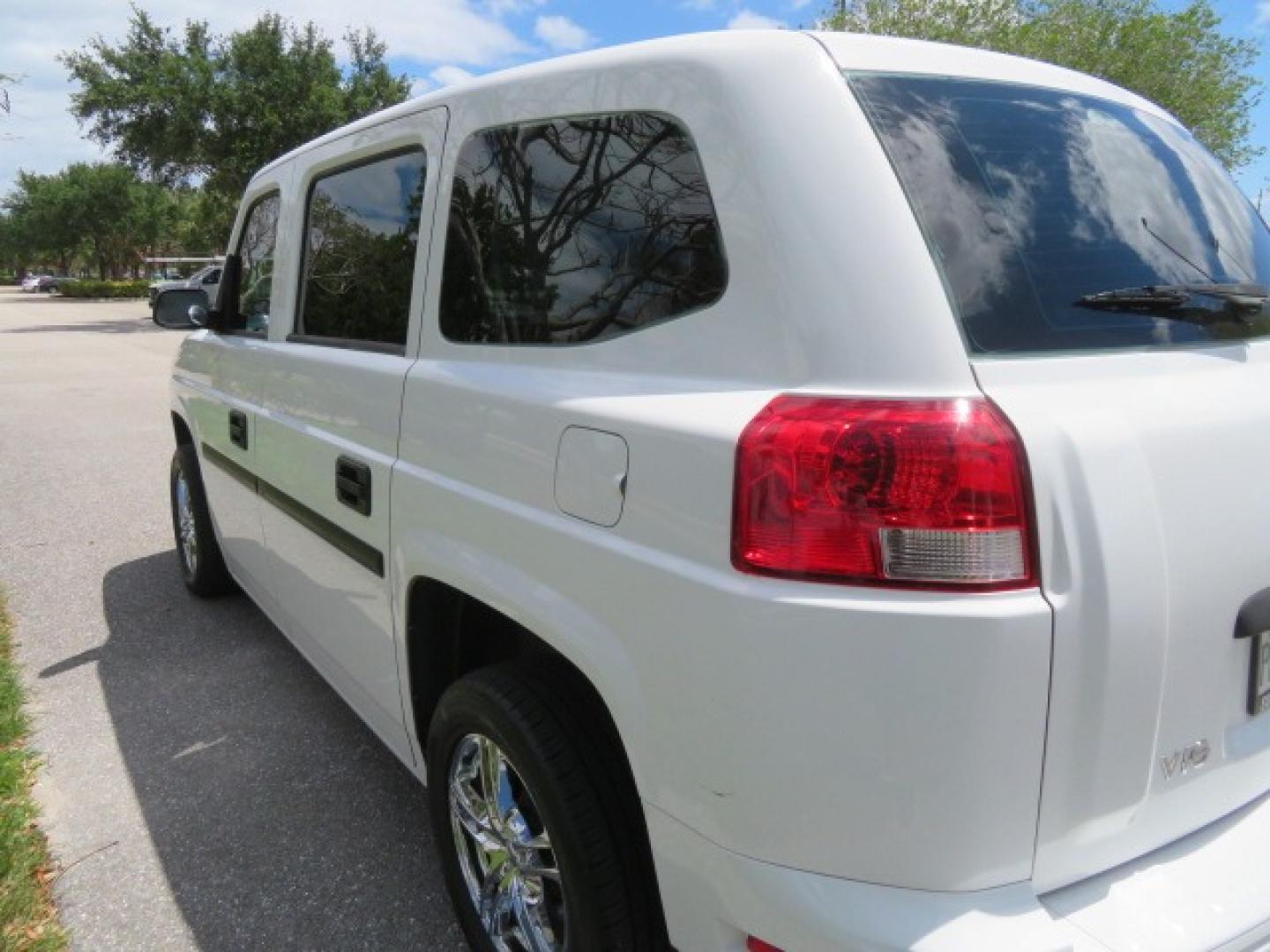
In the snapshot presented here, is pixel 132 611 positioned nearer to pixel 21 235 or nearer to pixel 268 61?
pixel 268 61

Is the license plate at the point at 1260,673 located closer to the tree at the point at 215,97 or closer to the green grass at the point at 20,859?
the green grass at the point at 20,859

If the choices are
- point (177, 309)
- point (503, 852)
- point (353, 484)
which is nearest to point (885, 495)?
point (503, 852)

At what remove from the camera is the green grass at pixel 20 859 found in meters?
2.37

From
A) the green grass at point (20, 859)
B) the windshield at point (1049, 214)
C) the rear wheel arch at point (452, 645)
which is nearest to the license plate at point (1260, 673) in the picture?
the windshield at point (1049, 214)

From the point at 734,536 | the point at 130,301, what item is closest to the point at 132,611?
the point at 734,536

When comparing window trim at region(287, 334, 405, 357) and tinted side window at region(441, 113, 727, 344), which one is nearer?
tinted side window at region(441, 113, 727, 344)

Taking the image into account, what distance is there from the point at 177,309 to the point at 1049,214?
12.4 ft

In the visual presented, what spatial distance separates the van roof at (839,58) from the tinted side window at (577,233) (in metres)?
0.12

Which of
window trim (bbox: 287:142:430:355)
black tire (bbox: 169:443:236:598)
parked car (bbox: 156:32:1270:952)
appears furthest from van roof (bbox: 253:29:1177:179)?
black tire (bbox: 169:443:236:598)

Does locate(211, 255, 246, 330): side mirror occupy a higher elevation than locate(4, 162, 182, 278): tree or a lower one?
lower

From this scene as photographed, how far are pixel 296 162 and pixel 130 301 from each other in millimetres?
56867

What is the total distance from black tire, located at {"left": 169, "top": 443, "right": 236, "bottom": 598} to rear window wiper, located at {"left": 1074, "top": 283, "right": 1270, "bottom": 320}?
4.03 metres

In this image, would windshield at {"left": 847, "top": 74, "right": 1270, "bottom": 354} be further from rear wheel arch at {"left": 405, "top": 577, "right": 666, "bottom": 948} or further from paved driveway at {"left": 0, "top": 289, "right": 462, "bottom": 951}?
paved driveway at {"left": 0, "top": 289, "right": 462, "bottom": 951}

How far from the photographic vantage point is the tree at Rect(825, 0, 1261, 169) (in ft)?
57.7
